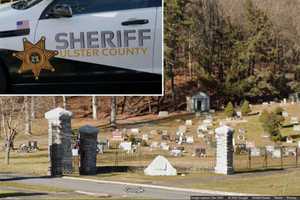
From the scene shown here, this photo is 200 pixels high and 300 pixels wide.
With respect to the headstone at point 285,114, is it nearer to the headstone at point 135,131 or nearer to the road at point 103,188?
the headstone at point 135,131

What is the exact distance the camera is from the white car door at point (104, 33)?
14789mm

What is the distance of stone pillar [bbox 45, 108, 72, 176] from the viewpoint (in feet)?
85.1

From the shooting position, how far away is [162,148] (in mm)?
39000

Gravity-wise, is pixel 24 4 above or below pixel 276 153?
above

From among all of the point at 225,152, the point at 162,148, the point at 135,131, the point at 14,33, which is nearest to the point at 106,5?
the point at 14,33

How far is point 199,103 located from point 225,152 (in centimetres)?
3021

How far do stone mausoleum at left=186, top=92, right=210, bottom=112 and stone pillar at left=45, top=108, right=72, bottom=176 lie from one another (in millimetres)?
30999

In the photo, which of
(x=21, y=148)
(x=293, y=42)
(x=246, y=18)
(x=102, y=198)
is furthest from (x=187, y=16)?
(x=102, y=198)

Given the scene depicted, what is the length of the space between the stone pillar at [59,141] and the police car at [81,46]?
10533 millimetres

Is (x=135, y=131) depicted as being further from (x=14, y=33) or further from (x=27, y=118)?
(x=14, y=33)

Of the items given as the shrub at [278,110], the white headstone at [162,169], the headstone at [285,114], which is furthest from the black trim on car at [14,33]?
the headstone at [285,114]

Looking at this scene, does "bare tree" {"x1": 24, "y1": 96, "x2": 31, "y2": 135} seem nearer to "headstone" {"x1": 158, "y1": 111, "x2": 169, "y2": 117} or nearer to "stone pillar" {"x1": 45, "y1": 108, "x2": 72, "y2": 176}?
"headstone" {"x1": 158, "y1": 111, "x2": 169, "y2": 117}

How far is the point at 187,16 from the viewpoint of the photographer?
63000 mm

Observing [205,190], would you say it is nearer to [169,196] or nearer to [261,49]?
[169,196]
